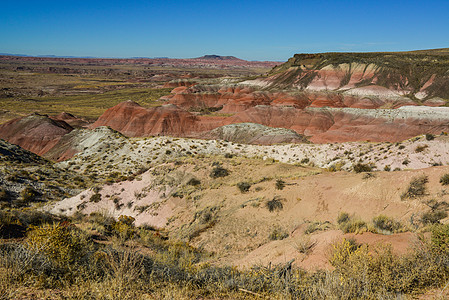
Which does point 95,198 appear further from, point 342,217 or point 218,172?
point 342,217

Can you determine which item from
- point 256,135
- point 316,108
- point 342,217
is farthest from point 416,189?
point 316,108

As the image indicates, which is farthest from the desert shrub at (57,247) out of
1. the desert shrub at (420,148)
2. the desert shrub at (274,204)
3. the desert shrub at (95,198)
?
the desert shrub at (420,148)

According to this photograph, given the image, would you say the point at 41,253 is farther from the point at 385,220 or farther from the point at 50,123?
the point at 50,123

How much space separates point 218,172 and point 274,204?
6413 mm

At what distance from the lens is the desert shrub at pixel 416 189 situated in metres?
9.73

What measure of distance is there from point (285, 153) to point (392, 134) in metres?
27.6

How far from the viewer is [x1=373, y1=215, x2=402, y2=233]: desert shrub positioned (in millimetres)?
7468

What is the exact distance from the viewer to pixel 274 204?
11812 millimetres

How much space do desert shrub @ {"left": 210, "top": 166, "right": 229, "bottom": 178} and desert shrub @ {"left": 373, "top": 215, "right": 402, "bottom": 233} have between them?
34.4 ft

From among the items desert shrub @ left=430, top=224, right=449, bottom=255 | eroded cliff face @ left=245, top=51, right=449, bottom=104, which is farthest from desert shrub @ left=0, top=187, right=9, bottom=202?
eroded cliff face @ left=245, top=51, right=449, bottom=104

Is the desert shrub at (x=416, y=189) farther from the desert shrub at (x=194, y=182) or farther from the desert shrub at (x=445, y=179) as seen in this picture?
the desert shrub at (x=194, y=182)

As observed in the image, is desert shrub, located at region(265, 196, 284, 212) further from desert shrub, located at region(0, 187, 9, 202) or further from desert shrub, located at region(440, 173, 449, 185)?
desert shrub, located at region(0, 187, 9, 202)

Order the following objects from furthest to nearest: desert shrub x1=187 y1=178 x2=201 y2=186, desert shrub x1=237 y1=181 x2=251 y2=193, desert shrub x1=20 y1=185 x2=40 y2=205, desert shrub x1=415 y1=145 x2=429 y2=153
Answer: desert shrub x1=415 y1=145 x2=429 y2=153 → desert shrub x1=20 y1=185 x2=40 y2=205 → desert shrub x1=187 y1=178 x2=201 y2=186 → desert shrub x1=237 y1=181 x2=251 y2=193

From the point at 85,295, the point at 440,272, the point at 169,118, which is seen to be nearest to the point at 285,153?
the point at 440,272
